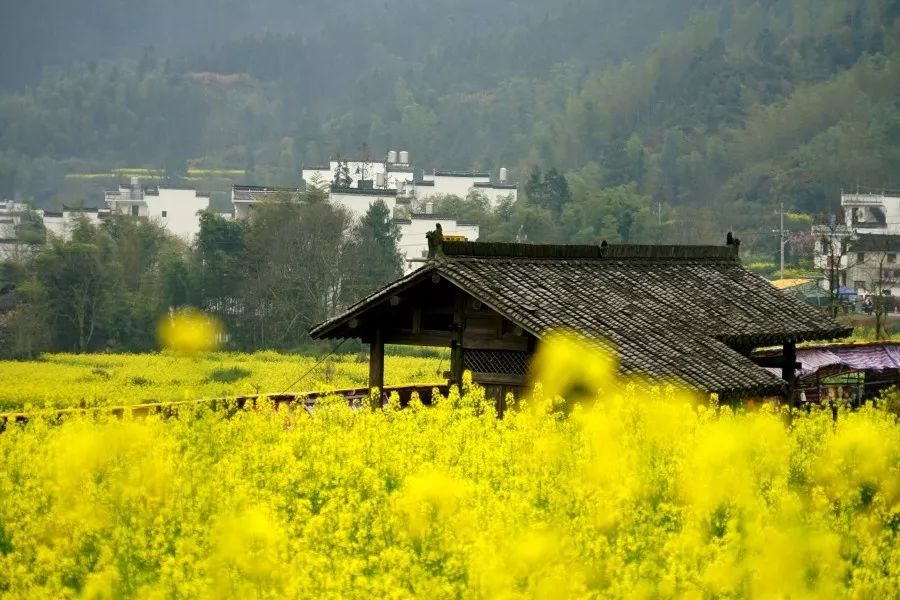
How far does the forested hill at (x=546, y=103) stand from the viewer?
282 feet

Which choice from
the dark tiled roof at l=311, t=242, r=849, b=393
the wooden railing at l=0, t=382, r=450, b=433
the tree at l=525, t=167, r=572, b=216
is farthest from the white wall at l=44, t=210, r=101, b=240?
the dark tiled roof at l=311, t=242, r=849, b=393

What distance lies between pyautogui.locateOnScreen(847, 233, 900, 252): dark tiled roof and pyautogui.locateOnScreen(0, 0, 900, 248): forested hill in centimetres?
955

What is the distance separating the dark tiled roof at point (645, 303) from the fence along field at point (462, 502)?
0.73 metres

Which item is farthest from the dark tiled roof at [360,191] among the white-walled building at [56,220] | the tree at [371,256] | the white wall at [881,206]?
the white wall at [881,206]

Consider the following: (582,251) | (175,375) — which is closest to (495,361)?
(582,251)

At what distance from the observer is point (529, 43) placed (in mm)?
155875

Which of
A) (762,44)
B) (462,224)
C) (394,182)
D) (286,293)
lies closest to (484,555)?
(286,293)

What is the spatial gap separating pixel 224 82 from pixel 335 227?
4574 inches

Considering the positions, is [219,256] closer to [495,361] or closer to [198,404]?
[495,361]

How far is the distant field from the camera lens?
28.6 metres

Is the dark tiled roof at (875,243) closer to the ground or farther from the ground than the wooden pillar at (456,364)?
farther from the ground

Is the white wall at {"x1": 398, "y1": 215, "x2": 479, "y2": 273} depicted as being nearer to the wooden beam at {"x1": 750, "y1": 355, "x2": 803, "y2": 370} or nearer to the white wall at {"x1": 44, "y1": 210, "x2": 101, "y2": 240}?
the white wall at {"x1": 44, "y1": 210, "x2": 101, "y2": 240}

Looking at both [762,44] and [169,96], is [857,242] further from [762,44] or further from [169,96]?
[169,96]

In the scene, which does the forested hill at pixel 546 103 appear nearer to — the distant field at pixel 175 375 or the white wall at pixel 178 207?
the white wall at pixel 178 207
